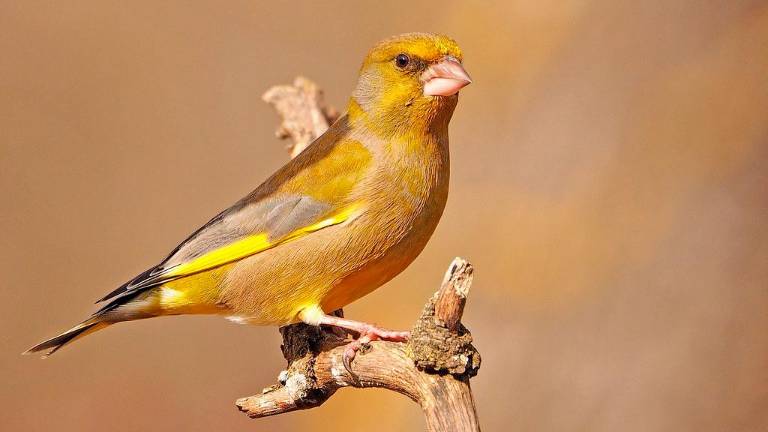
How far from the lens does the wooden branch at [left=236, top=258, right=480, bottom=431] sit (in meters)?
2.95

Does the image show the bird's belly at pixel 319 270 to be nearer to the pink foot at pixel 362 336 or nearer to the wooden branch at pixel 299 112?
the pink foot at pixel 362 336

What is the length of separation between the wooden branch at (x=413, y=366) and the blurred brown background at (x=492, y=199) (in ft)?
6.58

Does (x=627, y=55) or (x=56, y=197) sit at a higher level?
(x=627, y=55)

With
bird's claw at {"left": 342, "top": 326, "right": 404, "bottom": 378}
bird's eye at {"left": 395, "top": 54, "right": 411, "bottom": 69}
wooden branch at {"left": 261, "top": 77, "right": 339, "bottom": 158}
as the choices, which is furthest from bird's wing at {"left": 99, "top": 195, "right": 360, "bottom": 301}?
wooden branch at {"left": 261, "top": 77, "right": 339, "bottom": 158}

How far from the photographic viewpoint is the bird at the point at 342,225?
360 centimetres

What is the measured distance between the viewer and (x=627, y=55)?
6164mm

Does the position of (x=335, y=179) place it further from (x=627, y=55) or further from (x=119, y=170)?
(x=119, y=170)

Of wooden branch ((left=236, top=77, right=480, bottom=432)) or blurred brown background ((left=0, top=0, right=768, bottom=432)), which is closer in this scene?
wooden branch ((left=236, top=77, right=480, bottom=432))

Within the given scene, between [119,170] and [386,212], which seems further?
[119,170]

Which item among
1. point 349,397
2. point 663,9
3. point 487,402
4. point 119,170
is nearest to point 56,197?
point 119,170

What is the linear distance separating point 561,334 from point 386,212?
2.51 meters

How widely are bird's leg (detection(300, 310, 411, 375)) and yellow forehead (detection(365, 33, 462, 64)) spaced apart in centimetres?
104

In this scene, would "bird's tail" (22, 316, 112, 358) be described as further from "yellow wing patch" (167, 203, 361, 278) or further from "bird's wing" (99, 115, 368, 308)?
"yellow wing patch" (167, 203, 361, 278)

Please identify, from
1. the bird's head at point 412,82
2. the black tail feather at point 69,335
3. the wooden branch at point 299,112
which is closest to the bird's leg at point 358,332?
the bird's head at point 412,82
